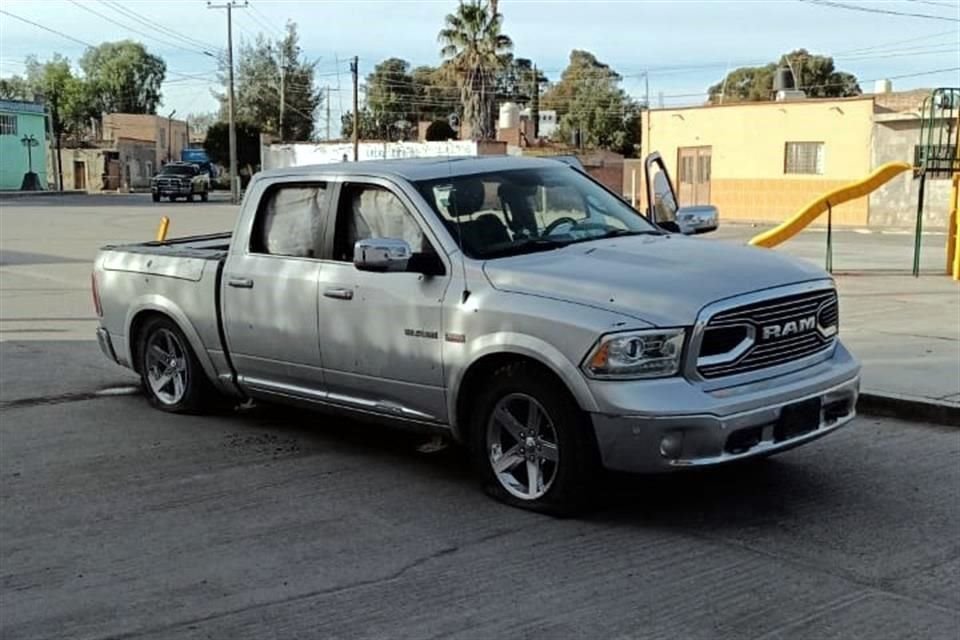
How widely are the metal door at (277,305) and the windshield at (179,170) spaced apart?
51824 mm

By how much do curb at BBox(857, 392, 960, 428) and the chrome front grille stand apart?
7.93ft

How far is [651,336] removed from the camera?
5312 mm

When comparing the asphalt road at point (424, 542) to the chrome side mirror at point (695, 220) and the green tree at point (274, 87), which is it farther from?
the green tree at point (274, 87)

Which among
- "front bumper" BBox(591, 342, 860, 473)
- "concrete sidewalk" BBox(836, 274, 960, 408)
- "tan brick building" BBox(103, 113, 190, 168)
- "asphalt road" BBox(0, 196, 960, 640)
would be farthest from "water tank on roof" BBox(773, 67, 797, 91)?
"tan brick building" BBox(103, 113, 190, 168)

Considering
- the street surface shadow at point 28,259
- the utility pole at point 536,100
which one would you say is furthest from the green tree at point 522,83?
the street surface shadow at point 28,259

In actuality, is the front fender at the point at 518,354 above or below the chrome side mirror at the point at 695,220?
below

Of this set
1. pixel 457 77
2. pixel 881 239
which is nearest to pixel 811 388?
pixel 881 239

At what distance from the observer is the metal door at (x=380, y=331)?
6246mm

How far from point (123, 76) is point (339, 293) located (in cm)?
12306

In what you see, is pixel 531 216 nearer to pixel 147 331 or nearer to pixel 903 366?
pixel 147 331

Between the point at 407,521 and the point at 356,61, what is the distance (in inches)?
2359

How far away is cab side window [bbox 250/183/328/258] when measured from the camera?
712 cm

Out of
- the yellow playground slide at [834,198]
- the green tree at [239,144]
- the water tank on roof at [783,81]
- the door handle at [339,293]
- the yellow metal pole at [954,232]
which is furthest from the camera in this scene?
the green tree at [239,144]

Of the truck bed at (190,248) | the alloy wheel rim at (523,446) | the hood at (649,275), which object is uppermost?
the hood at (649,275)
